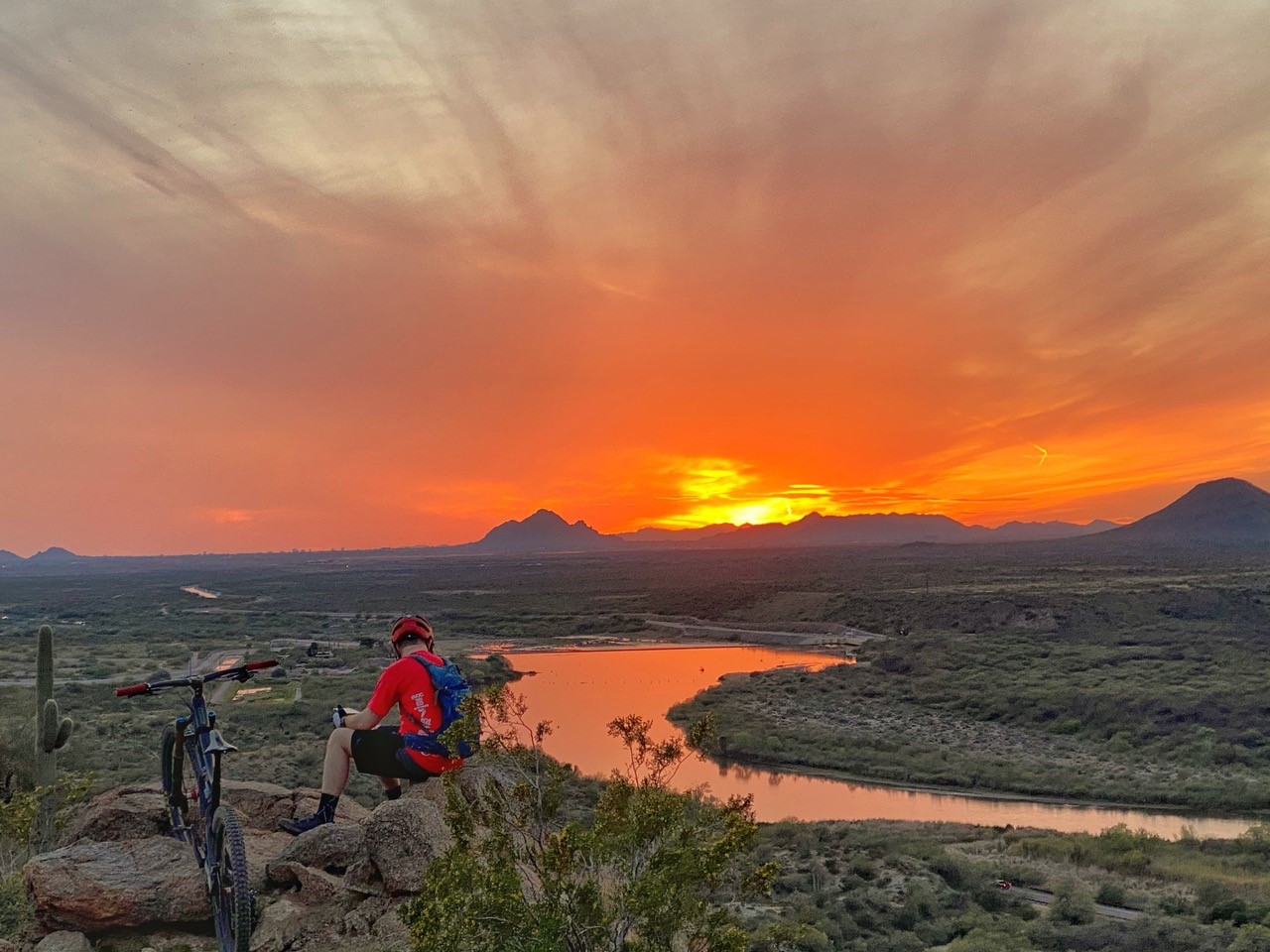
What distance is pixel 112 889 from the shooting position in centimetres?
784

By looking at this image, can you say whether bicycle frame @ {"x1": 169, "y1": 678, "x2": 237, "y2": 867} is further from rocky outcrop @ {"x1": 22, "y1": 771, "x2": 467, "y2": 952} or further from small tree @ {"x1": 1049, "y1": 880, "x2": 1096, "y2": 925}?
small tree @ {"x1": 1049, "y1": 880, "x2": 1096, "y2": 925}

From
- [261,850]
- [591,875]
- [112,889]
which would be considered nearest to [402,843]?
[261,850]

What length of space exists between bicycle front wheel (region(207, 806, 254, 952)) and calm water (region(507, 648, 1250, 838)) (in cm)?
1633

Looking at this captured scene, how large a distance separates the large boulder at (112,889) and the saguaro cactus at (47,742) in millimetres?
4370

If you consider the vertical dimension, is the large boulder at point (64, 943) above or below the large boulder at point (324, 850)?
below

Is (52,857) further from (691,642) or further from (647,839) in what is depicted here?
(691,642)

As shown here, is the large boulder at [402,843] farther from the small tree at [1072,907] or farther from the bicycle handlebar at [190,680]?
the small tree at [1072,907]

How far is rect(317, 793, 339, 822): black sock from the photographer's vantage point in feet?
28.0

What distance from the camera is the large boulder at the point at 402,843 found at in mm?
7977

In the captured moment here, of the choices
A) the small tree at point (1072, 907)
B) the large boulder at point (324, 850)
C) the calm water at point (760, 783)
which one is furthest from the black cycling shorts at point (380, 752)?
the small tree at point (1072, 907)

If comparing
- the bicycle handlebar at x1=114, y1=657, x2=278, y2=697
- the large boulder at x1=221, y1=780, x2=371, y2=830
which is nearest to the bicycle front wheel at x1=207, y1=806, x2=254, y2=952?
the bicycle handlebar at x1=114, y1=657, x2=278, y2=697

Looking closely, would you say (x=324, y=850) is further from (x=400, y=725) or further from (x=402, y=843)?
(x=400, y=725)

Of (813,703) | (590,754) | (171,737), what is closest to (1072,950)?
(171,737)

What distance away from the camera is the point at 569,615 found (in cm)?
10325
